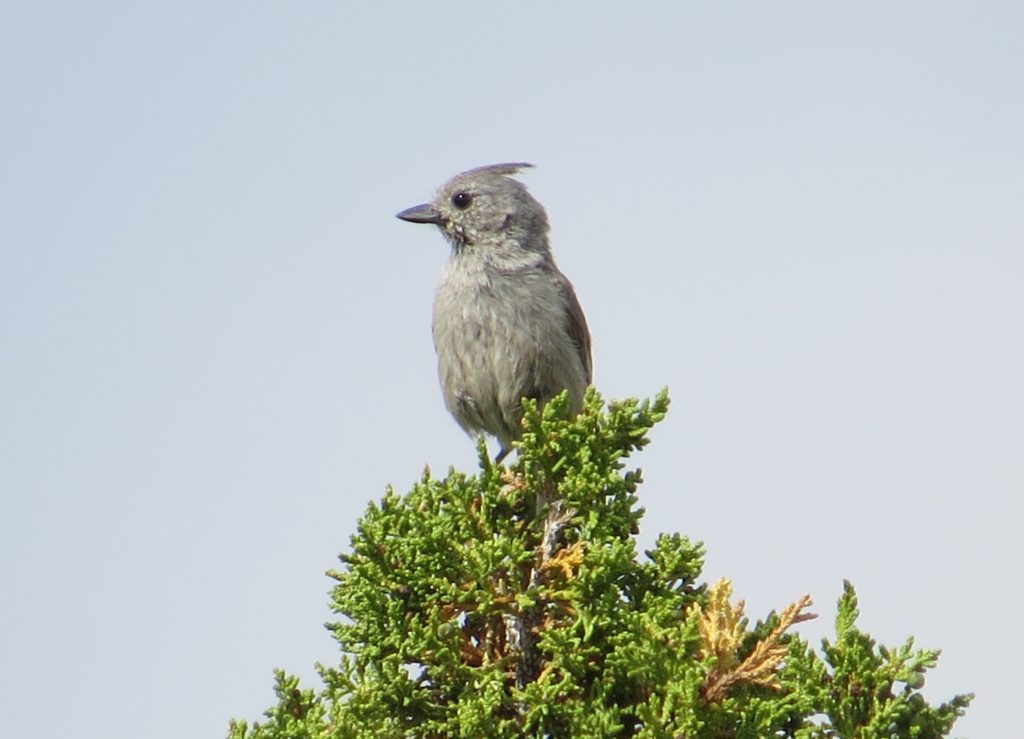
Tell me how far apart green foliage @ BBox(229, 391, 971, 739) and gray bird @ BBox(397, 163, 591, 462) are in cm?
265

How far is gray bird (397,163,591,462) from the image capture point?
7.18 m

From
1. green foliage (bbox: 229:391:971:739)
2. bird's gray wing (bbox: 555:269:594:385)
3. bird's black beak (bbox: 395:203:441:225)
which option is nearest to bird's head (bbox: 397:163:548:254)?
bird's black beak (bbox: 395:203:441:225)

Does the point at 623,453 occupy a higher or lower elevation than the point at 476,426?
lower

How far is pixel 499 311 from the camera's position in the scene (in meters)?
7.24

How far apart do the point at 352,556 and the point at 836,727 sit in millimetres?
1625

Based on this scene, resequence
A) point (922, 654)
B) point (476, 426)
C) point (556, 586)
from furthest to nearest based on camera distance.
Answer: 1. point (476, 426)
2. point (556, 586)
3. point (922, 654)

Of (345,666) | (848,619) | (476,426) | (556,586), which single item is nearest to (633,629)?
(556,586)

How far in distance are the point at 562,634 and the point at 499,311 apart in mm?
3457

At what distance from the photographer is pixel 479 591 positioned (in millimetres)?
4188

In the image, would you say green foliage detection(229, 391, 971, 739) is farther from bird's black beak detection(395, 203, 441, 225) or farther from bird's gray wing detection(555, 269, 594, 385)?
bird's black beak detection(395, 203, 441, 225)

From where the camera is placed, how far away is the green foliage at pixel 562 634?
3.91 meters

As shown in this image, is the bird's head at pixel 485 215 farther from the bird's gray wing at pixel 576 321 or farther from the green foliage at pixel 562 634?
the green foliage at pixel 562 634

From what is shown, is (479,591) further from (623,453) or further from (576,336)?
(576,336)

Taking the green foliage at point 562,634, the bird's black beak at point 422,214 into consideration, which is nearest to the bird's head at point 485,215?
the bird's black beak at point 422,214
